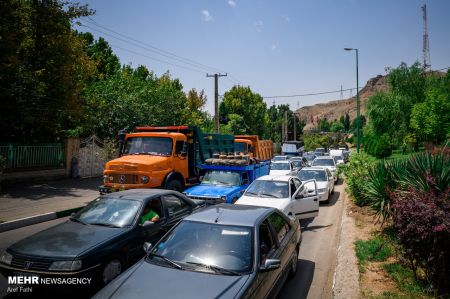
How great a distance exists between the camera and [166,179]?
1117 cm

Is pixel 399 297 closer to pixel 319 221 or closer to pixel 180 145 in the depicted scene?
pixel 319 221

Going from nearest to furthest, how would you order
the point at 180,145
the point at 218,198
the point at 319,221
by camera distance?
the point at 218,198 → the point at 319,221 → the point at 180,145

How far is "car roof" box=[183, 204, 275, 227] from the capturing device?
4.62 m

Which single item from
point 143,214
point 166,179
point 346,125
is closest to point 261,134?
point 166,179

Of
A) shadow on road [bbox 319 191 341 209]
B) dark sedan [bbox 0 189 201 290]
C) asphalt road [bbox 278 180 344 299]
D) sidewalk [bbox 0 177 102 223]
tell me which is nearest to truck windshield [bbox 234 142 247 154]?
shadow on road [bbox 319 191 341 209]

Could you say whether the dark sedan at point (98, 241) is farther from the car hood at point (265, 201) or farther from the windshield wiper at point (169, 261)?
the car hood at point (265, 201)

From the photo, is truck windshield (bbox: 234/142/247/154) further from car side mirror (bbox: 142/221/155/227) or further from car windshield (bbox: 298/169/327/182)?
car side mirror (bbox: 142/221/155/227)

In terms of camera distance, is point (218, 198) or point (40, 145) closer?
point (218, 198)

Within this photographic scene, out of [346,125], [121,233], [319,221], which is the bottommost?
[319,221]

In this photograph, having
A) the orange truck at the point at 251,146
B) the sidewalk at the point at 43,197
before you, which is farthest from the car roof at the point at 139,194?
the orange truck at the point at 251,146

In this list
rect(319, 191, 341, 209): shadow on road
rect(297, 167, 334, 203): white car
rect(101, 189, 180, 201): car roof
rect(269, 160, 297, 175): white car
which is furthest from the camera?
rect(269, 160, 297, 175): white car

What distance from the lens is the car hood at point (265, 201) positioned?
8.45 m

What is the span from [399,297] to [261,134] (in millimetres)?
52771

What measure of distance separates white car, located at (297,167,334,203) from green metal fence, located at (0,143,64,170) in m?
13.1
